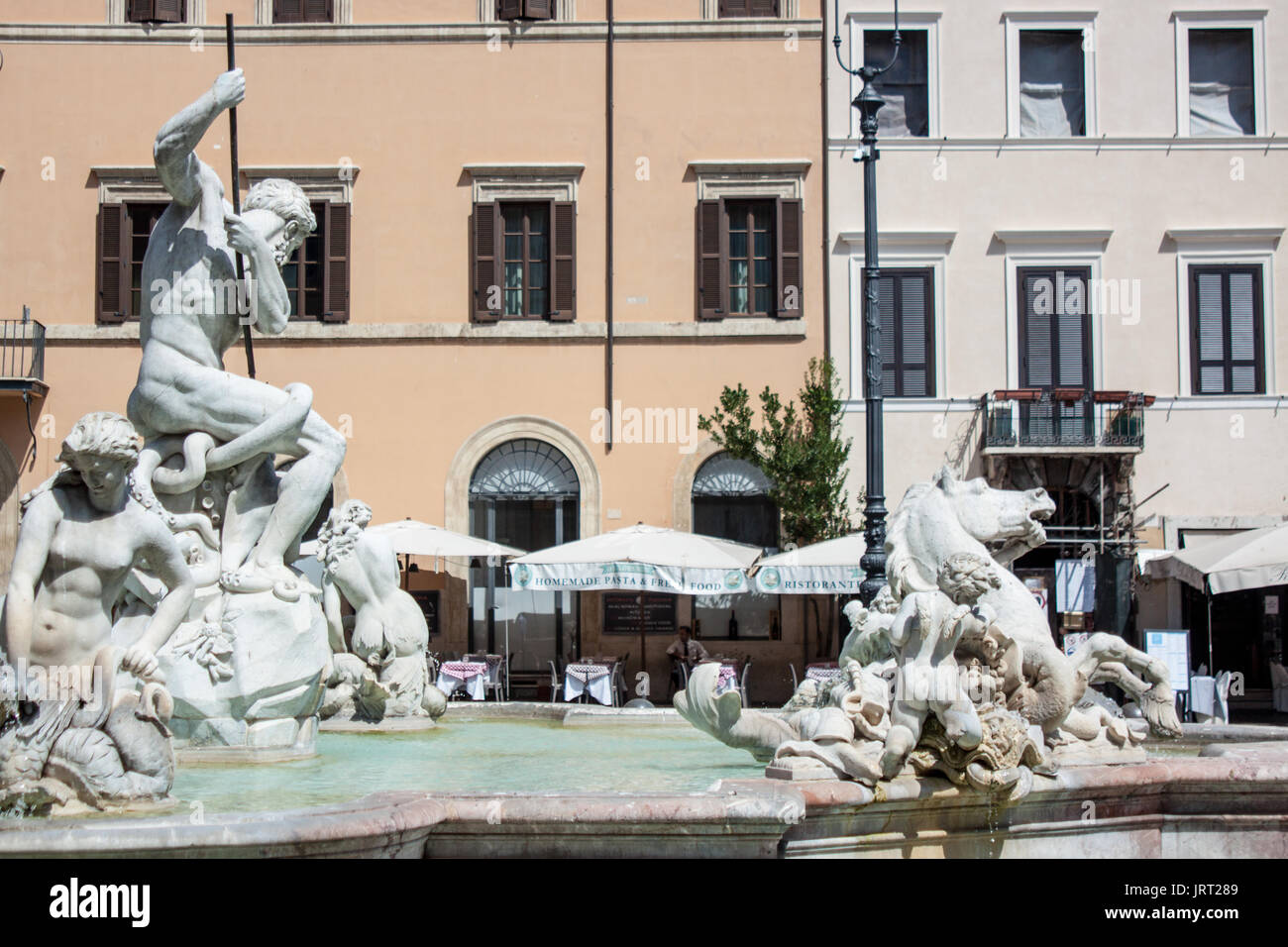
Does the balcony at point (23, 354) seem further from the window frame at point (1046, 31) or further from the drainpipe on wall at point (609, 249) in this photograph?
the window frame at point (1046, 31)

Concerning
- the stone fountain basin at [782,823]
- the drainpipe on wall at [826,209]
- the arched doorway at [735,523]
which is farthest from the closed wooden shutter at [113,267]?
the stone fountain basin at [782,823]

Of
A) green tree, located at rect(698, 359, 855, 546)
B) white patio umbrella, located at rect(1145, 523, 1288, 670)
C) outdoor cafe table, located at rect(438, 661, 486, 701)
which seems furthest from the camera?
green tree, located at rect(698, 359, 855, 546)

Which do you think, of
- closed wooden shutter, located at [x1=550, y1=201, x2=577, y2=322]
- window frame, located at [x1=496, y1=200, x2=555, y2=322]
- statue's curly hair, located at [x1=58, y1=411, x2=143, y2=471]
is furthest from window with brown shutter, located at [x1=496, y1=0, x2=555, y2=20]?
statue's curly hair, located at [x1=58, y1=411, x2=143, y2=471]

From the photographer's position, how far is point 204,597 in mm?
6066

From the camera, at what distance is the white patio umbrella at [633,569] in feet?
58.6

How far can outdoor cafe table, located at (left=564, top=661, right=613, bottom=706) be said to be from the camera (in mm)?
17953

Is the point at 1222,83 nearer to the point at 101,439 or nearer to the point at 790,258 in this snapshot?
the point at 790,258

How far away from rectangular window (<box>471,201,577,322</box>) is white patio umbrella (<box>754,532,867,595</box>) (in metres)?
→ 6.73

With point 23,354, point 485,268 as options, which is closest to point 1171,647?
point 485,268

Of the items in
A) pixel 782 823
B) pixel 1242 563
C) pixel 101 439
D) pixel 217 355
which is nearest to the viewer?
pixel 782 823

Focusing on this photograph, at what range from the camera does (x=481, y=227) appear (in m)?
23.1

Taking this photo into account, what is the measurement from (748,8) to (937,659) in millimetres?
20560

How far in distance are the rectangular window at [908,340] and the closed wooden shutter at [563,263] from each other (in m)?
4.65

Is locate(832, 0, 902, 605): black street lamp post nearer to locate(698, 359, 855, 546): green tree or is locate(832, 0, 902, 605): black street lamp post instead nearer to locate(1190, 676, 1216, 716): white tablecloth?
locate(1190, 676, 1216, 716): white tablecloth
